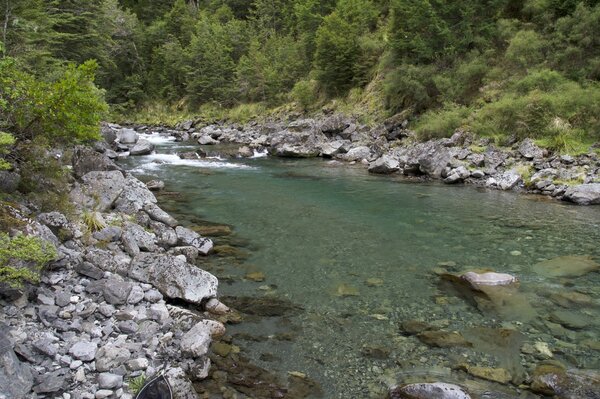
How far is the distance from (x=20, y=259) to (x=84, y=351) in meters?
1.49

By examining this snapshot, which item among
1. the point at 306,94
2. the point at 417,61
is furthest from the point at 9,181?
the point at 306,94

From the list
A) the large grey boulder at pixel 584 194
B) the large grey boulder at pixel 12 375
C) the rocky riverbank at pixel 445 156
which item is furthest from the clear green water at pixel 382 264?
the large grey boulder at pixel 12 375

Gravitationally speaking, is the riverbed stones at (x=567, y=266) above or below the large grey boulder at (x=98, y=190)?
below

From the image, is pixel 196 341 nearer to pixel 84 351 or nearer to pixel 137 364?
pixel 137 364

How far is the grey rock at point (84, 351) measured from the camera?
470 centimetres

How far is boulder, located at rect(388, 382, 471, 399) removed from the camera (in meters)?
4.66

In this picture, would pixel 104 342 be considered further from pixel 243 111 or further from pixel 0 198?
pixel 243 111

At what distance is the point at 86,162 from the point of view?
11.1 meters

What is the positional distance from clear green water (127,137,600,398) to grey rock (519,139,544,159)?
9.87 ft

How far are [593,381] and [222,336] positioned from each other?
4643mm

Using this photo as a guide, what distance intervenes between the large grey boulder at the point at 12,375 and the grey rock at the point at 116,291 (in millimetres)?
1643

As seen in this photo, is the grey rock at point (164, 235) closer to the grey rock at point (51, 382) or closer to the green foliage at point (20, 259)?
the green foliage at point (20, 259)

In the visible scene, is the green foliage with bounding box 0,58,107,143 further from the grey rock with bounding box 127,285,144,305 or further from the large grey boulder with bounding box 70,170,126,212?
the grey rock with bounding box 127,285,144,305

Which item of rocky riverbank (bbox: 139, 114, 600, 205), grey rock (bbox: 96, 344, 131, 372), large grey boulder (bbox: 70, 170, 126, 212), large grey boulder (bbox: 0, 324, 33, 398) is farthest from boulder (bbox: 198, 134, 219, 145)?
large grey boulder (bbox: 0, 324, 33, 398)
